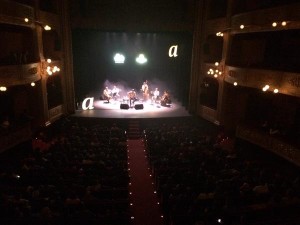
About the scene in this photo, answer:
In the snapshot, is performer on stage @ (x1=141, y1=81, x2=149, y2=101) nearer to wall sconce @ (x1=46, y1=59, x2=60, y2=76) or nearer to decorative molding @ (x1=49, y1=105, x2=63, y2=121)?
decorative molding @ (x1=49, y1=105, x2=63, y2=121)

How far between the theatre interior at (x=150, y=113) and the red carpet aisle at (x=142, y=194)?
0.23 feet

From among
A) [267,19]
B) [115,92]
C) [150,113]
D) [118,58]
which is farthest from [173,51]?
[267,19]

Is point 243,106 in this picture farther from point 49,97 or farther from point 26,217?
point 26,217

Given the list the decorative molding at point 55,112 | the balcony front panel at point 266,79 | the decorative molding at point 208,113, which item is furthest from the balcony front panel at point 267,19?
the decorative molding at point 55,112

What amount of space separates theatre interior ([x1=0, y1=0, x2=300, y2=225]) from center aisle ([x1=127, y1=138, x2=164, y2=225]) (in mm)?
72

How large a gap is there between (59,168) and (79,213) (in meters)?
3.56

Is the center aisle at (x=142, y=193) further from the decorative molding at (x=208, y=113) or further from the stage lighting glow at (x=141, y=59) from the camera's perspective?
the stage lighting glow at (x=141, y=59)

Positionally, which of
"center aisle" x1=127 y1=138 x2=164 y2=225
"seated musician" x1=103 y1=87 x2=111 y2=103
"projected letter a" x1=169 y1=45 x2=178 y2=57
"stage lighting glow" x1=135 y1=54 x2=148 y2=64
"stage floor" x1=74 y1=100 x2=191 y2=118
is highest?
"projected letter a" x1=169 y1=45 x2=178 y2=57

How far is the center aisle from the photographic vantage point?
10.2 m

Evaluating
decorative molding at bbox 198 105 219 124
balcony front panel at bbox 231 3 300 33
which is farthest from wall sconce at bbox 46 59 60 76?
balcony front panel at bbox 231 3 300 33

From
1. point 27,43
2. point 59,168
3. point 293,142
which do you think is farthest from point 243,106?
point 27,43

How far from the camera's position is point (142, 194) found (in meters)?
11.9

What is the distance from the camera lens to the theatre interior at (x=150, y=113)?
387 inches

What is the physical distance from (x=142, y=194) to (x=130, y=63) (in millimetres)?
17788
